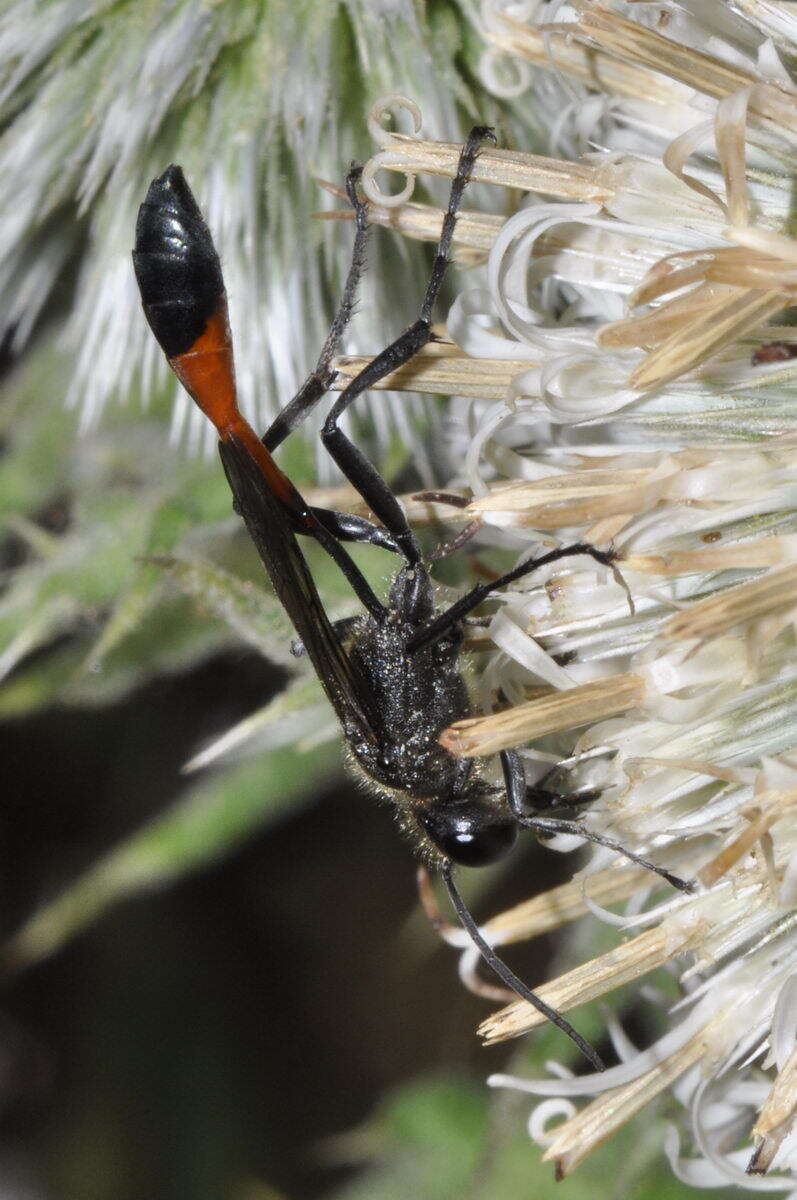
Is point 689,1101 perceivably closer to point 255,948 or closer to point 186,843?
point 186,843

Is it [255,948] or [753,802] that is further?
[255,948]

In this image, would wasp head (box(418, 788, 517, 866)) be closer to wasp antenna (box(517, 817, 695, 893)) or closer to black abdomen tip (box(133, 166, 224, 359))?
wasp antenna (box(517, 817, 695, 893))

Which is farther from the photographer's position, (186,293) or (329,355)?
(329,355)

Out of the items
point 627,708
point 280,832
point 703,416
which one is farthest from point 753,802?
point 280,832

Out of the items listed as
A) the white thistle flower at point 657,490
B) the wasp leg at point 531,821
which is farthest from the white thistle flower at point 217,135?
the wasp leg at point 531,821

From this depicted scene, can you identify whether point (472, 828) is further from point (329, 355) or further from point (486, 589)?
point (329, 355)

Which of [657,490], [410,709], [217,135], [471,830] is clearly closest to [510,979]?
[471,830]

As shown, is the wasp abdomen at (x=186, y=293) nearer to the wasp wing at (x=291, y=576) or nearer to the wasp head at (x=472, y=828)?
the wasp wing at (x=291, y=576)
